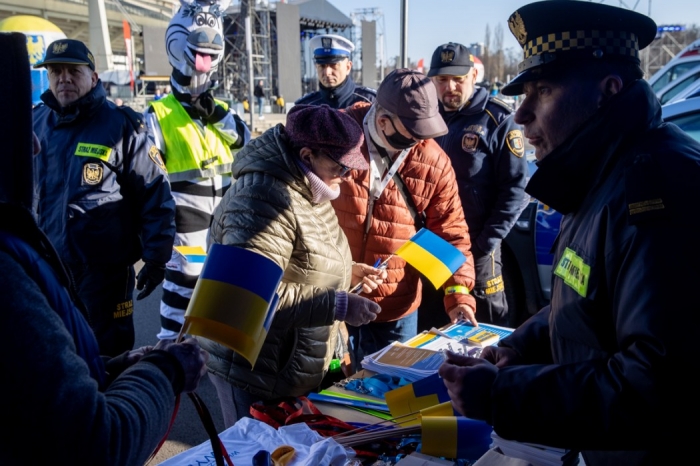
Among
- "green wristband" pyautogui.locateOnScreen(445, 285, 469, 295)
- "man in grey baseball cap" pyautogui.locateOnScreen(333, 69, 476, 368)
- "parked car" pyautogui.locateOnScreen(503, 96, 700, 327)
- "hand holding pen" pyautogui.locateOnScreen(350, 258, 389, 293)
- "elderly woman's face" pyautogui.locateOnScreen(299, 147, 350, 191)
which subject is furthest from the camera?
"parked car" pyautogui.locateOnScreen(503, 96, 700, 327)

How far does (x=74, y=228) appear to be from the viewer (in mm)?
3496

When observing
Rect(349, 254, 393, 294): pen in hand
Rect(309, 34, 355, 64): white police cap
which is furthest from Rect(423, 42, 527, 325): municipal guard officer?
Rect(309, 34, 355, 64): white police cap

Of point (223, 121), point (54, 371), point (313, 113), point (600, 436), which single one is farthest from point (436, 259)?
point (223, 121)

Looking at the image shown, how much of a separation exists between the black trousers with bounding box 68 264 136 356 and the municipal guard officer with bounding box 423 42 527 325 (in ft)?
5.92

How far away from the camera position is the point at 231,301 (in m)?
1.38

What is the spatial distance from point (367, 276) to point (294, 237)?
2.04 feet

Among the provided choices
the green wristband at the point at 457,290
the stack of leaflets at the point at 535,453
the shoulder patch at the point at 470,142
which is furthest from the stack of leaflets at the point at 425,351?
the shoulder patch at the point at 470,142

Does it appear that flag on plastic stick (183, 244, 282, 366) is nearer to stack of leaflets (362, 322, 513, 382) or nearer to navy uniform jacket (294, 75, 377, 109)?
stack of leaflets (362, 322, 513, 382)

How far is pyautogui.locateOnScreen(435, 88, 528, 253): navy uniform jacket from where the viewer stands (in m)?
3.84

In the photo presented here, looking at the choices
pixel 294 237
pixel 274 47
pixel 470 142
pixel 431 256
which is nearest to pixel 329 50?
pixel 470 142

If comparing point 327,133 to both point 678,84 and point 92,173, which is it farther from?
point 678,84

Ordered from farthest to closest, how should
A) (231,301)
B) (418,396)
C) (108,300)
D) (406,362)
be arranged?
(108,300) → (406,362) → (418,396) → (231,301)

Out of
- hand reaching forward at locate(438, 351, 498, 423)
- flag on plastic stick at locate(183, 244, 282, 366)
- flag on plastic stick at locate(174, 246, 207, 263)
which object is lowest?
flag on plastic stick at locate(174, 246, 207, 263)

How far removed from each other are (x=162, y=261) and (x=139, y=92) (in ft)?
101
